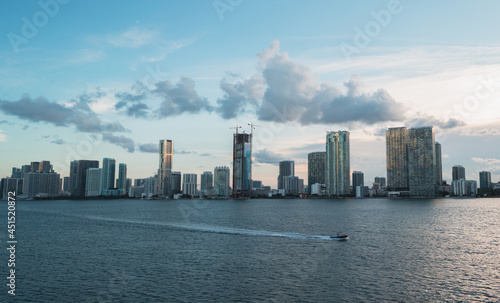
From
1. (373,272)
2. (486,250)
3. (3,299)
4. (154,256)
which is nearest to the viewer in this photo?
(3,299)

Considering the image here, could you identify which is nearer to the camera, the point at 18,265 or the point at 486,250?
the point at 18,265

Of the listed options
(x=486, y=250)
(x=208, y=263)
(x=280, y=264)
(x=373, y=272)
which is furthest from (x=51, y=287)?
(x=486, y=250)

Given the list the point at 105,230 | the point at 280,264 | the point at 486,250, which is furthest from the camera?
the point at 105,230

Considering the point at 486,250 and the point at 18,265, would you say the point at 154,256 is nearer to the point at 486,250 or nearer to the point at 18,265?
the point at 18,265

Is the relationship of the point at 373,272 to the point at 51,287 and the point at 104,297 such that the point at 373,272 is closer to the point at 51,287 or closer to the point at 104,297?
the point at 104,297

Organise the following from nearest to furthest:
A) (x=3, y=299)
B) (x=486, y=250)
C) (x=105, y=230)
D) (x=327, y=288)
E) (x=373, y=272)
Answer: (x=3, y=299) < (x=327, y=288) < (x=373, y=272) < (x=486, y=250) < (x=105, y=230)

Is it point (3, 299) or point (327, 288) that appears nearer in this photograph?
point (3, 299)

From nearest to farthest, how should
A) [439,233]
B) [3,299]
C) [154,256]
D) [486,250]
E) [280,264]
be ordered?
[3,299] < [280,264] < [154,256] < [486,250] < [439,233]

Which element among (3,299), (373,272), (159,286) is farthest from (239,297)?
(3,299)
